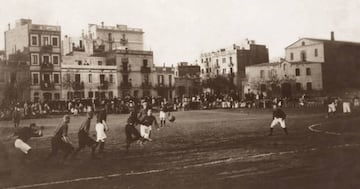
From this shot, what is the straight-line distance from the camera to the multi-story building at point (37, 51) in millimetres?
4215

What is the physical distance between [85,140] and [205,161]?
127 centimetres

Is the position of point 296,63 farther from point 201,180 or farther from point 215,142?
point 201,180

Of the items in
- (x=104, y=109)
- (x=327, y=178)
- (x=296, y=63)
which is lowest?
(x=327, y=178)

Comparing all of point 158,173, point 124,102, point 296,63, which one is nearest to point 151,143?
point 124,102

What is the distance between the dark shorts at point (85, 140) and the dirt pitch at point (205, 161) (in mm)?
84

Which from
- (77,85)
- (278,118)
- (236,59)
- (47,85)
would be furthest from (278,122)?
(236,59)

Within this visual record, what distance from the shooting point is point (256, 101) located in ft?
25.1

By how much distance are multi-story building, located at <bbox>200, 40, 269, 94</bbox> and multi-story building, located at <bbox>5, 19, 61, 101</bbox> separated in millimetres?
2294

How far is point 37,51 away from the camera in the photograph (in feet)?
A: 14.8

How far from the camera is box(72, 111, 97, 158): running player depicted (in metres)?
4.51

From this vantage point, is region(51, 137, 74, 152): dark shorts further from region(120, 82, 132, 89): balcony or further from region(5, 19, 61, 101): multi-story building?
region(120, 82, 132, 89): balcony

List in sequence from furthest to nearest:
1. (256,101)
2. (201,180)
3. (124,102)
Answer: (256,101), (124,102), (201,180)

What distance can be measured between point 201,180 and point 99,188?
93cm

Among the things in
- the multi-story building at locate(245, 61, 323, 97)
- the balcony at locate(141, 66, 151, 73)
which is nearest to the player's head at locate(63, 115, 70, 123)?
the balcony at locate(141, 66, 151, 73)
